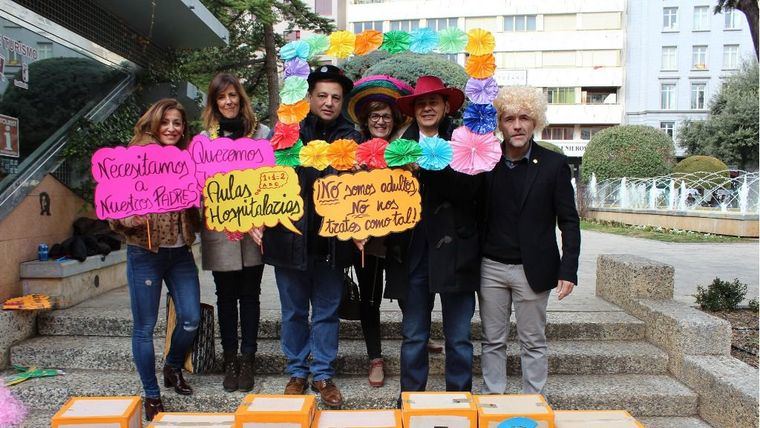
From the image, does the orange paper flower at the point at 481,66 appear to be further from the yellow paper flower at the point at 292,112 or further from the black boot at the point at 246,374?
the black boot at the point at 246,374

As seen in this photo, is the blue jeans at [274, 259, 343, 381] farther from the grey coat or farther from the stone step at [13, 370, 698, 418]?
the stone step at [13, 370, 698, 418]

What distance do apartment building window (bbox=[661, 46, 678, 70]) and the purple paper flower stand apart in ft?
138

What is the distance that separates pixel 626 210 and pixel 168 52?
15.9 metres

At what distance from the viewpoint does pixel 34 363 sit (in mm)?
4195

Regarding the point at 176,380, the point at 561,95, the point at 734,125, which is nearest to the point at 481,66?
the point at 176,380

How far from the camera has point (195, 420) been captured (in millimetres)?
2660

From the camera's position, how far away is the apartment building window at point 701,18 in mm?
37906

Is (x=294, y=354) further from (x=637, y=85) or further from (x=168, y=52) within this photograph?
(x=637, y=85)

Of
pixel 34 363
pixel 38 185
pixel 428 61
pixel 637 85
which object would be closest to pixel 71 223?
pixel 38 185

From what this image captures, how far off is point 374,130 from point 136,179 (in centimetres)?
147

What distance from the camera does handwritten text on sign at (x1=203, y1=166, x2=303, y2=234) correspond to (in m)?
3.29

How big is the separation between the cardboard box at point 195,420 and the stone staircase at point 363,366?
3.32 ft

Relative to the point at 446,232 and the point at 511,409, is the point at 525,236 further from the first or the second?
the point at 511,409

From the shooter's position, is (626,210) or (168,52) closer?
(168,52)
